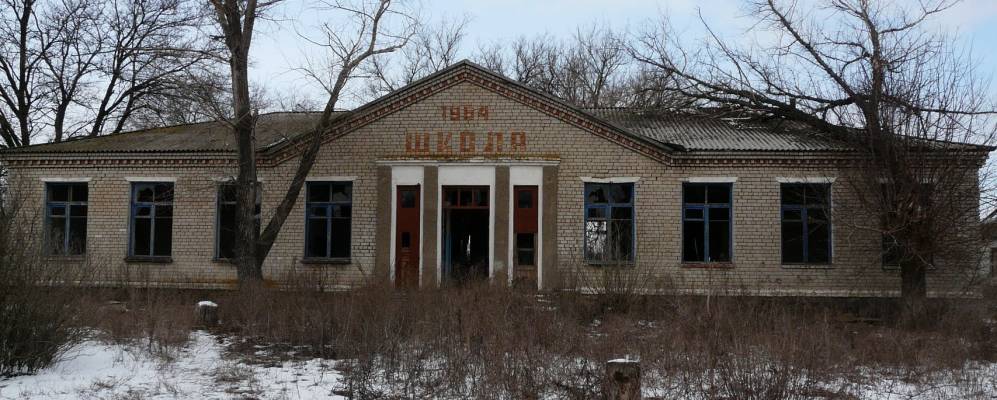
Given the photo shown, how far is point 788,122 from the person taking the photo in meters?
19.2

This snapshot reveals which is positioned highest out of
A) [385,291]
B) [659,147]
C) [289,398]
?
[659,147]

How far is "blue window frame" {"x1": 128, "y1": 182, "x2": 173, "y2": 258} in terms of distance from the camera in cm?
1838

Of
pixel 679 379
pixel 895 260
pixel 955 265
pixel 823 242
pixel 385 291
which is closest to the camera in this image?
pixel 679 379

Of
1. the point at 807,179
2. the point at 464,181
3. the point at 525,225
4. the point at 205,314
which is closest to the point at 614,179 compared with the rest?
the point at 525,225

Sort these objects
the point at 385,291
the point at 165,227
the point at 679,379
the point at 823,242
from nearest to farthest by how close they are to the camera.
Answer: the point at 679,379 < the point at 385,291 < the point at 823,242 < the point at 165,227

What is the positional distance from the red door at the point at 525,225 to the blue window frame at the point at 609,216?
1.18 meters

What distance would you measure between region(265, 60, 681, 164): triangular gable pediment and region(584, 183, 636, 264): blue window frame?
1.06 m

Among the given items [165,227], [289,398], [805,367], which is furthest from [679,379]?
[165,227]

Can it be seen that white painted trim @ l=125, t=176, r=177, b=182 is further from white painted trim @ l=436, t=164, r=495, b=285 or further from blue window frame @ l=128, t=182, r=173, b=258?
white painted trim @ l=436, t=164, r=495, b=285

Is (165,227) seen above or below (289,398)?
above

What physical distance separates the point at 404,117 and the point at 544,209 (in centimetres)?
389

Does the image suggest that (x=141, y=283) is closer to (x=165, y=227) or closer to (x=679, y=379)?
(x=165, y=227)

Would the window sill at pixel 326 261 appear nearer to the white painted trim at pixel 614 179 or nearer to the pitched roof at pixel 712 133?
the white painted trim at pixel 614 179

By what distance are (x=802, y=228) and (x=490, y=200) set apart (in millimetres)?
7043
